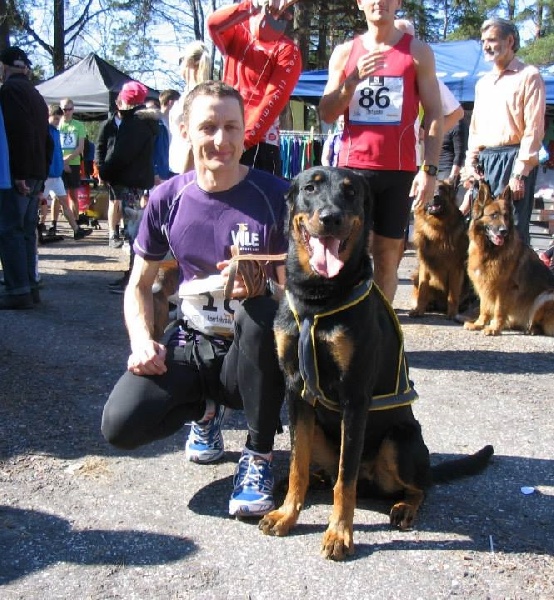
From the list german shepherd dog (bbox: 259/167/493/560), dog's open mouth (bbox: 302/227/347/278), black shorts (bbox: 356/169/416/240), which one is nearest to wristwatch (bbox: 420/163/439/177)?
black shorts (bbox: 356/169/416/240)

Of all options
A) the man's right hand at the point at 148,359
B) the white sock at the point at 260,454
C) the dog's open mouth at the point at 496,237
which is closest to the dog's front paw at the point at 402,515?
the white sock at the point at 260,454

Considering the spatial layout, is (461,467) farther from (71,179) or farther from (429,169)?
(71,179)

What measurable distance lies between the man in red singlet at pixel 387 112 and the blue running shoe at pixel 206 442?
5.81 feet

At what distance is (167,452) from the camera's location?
3301 mm

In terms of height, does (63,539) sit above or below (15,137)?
below

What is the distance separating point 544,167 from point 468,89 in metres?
5.11

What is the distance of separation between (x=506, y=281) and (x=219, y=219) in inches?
164

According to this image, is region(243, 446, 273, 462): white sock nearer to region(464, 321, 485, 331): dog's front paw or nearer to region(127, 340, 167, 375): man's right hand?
region(127, 340, 167, 375): man's right hand

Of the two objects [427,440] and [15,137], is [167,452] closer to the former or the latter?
[427,440]

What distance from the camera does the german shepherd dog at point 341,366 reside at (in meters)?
2.41

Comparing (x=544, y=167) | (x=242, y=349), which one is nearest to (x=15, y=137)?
(x=242, y=349)

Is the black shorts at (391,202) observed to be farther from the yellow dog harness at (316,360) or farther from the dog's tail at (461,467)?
the yellow dog harness at (316,360)

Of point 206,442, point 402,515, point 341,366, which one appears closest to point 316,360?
point 341,366

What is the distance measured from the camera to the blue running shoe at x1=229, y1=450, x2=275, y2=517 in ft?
8.71
